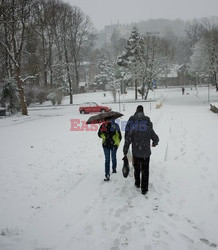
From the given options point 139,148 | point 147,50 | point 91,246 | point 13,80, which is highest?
point 147,50

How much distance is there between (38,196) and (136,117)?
3.21 metres

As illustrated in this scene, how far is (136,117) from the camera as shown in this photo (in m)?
6.09

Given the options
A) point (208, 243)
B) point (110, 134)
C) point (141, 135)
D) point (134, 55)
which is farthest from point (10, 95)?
point (208, 243)

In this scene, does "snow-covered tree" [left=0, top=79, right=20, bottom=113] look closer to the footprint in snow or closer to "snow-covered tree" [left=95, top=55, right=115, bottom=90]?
the footprint in snow

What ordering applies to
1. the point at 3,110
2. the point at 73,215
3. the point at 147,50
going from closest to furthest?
the point at 73,215 < the point at 3,110 < the point at 147,50

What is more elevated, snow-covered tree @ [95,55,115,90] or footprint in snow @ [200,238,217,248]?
snow-covered tree @ [95,55,115,90]

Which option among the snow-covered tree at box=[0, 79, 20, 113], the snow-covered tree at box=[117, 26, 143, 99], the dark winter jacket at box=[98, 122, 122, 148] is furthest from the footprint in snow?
the snow-covered tree at box=[117, 26, 143, 99]

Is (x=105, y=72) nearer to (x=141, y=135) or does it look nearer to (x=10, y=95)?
(x=10, y=95)

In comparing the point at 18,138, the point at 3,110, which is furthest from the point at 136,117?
the point at 3,110

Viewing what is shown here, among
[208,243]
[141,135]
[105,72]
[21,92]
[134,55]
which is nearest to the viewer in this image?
[208,243]

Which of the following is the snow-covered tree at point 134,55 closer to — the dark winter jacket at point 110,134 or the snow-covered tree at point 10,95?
the snow-covered tree at point 10,95

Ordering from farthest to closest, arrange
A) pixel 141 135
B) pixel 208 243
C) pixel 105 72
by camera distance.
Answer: pixel 105 72 → pixel 141 135 → pixel 208 243

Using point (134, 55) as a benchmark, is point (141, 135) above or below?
below

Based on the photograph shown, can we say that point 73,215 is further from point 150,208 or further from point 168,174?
point 168,174
